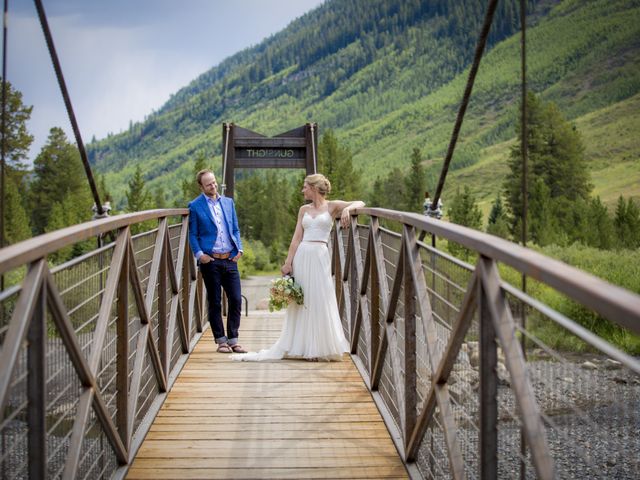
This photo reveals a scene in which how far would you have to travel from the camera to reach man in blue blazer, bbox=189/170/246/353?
6.46 m

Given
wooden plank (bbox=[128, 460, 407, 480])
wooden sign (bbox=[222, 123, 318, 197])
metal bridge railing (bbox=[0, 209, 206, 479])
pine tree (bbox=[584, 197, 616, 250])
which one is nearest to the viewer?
metal bridge railing (bbox=[0, 209, 206, 479])

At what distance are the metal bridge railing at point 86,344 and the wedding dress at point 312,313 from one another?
86 centimetres

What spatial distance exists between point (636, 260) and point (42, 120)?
4760cm

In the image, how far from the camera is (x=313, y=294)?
6352 mm

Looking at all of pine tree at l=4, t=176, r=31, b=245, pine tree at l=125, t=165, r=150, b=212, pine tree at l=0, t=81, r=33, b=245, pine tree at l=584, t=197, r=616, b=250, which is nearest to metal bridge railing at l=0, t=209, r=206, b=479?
pine tree at l=4, t=176, r=31, b=245

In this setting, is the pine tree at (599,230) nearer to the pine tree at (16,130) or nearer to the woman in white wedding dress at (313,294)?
the pine tree at (16,130)

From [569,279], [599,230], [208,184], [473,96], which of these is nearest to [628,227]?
[599,230]

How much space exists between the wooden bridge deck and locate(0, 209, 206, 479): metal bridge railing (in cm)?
16

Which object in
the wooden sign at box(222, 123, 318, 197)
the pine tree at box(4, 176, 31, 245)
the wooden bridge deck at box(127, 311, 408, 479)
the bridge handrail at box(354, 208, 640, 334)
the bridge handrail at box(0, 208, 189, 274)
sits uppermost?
the wooden sign at box(222, 123, 318, 197)

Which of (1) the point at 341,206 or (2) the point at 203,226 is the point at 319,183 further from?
(2) the point at 203,226

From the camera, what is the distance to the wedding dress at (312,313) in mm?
6129

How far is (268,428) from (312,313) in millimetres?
2193

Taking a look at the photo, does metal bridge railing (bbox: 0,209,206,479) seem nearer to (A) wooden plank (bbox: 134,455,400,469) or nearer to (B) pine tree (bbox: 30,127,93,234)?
(A) wooden plank (bbox: 134,455,400,469)

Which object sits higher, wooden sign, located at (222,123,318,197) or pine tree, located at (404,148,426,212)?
wooden sign, located at (222,123,318,197)
